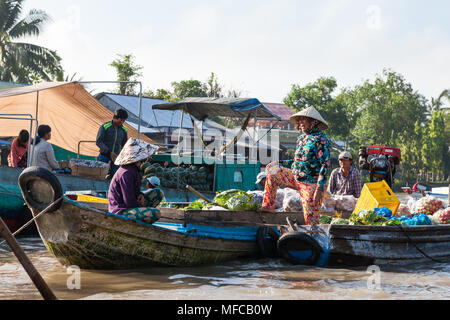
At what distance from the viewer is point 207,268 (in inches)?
237

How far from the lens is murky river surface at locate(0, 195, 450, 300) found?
475cm

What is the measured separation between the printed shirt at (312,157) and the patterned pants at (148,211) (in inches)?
63.0

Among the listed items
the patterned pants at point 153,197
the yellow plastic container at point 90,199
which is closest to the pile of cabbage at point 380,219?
the patterned pants at point 153,197

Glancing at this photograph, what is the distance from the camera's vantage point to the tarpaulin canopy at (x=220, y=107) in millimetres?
10041

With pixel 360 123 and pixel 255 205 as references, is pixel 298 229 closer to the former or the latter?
pixel 255 205

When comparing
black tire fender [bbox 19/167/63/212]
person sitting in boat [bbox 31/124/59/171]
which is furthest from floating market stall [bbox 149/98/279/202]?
black tire fender [bbox 19/167/63/212]

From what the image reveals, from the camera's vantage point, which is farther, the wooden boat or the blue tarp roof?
the blue tarp roof

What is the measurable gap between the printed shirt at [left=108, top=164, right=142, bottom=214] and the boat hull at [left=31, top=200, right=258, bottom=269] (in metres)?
0.21

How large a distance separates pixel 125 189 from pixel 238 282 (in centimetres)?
148

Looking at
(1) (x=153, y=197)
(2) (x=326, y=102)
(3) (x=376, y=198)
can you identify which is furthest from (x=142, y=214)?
(2) (x=326, y=102)

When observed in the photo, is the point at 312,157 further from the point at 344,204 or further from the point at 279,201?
Result: the point at 344,204

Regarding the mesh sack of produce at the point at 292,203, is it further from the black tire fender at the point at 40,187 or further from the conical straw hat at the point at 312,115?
the black tire fender at the point at 40,187

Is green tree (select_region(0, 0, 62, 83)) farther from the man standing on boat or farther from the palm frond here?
the man standing on boat
